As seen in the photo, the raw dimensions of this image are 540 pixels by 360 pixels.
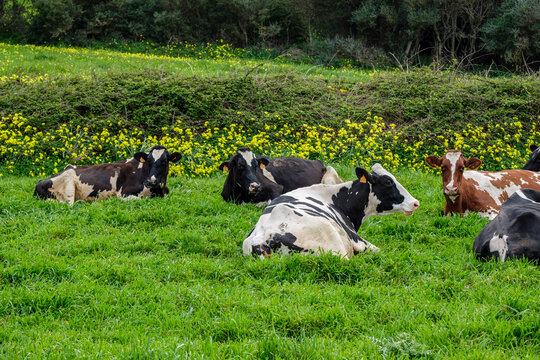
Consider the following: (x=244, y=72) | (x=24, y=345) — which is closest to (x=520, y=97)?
(x=244, y=72)

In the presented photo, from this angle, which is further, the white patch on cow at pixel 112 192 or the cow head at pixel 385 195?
the white patch on cow at pixel 112 192

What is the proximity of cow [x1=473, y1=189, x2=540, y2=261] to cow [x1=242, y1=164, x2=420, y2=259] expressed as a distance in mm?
1184

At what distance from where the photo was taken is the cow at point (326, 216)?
20.1ft

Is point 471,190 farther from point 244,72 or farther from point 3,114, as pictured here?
point 3,114

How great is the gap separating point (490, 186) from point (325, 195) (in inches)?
143

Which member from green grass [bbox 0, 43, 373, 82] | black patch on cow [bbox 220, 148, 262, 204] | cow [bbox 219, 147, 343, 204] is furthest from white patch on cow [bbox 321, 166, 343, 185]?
green grass [bbox 0, 43, 373, 82]

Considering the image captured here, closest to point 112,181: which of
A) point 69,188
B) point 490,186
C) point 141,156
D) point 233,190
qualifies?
point 141,156

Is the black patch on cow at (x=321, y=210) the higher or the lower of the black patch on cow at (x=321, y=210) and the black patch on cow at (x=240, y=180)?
the higher

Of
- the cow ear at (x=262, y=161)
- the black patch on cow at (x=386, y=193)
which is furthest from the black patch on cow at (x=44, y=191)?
the black patch on cow at (x=386, y=193)

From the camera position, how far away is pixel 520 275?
216 inches

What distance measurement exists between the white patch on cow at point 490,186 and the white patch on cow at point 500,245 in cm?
317

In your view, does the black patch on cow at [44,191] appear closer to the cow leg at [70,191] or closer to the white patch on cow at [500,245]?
the cow leg at [70,191]

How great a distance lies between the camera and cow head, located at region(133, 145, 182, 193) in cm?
1002

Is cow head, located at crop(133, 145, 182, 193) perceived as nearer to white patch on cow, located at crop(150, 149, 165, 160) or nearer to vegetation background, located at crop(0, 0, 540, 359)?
white patch on cow, located at crop(150, 149, 165, 160)
